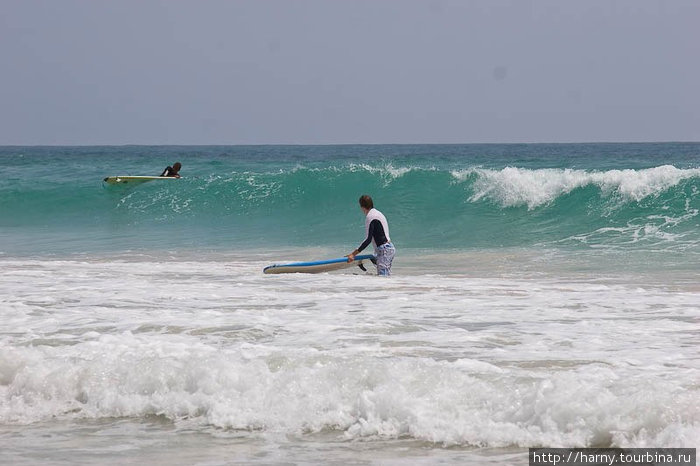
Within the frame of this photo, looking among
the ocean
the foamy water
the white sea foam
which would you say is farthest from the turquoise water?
the foamy water

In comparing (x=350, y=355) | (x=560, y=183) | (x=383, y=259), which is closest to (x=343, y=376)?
(x=350, y=355)

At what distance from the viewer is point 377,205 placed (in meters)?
25.1

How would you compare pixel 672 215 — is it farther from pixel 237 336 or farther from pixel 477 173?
pixel 237 336

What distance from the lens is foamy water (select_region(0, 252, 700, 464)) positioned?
5.36m

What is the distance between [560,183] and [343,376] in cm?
1789

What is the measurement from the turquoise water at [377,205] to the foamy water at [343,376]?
25.5 ft

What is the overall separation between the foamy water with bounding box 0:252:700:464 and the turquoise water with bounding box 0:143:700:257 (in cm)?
778

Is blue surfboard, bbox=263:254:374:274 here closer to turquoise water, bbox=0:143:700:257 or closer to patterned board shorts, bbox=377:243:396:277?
patterned board shorts, bbox=377:243:396:277

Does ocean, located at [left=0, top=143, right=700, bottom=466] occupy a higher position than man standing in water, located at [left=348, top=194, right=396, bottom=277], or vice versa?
man standing in water, located at [left=348, top=194, right=396, bottom=277]

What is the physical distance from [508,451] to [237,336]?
10.6 ft

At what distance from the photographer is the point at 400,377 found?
6172mm

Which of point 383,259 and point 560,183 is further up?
point 560,183

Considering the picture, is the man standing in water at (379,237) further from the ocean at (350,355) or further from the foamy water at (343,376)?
the foamy water at (343,376)

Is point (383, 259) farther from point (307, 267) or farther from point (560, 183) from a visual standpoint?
point (560, 183)
